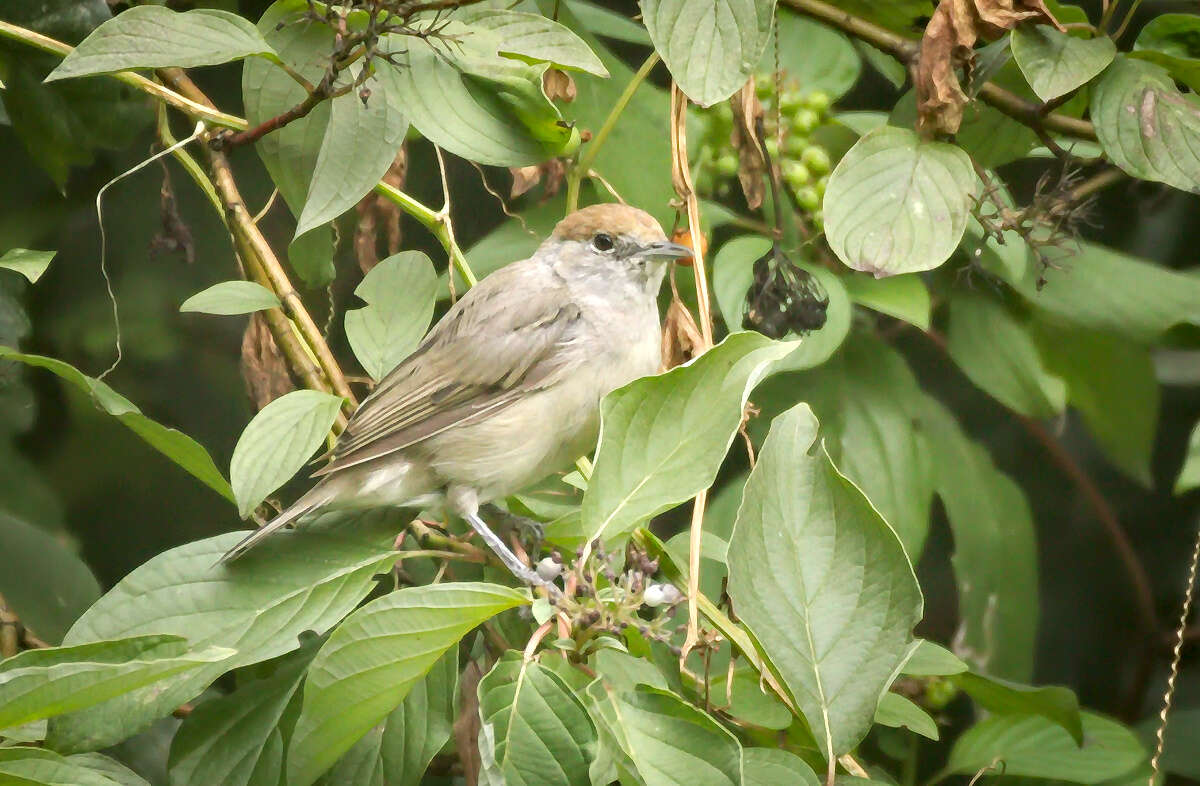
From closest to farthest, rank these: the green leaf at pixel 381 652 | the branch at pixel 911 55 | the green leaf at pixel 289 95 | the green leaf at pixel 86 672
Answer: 1. the green leaf at pixel 86 672
2. the green leaf at pixel 381 652
3. the green leaf at pixel 289 95
4. the branch at pixel 911 55

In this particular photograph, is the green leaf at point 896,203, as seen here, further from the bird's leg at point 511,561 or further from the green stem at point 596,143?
the bird's leg at point 511,561

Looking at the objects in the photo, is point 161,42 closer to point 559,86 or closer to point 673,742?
point 559,86

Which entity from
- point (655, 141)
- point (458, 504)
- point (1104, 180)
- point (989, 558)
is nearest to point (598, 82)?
point (655, 141)

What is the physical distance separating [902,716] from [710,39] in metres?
0.91

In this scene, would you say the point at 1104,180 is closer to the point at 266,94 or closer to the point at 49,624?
the point at 266,94

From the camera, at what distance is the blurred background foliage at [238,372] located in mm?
2145

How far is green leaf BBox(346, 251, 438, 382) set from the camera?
1789 mm

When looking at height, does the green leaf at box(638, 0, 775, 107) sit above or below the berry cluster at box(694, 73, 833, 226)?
above

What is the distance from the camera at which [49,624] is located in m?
1.96

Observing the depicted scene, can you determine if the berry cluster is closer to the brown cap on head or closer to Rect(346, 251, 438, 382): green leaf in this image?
the brown cap on head

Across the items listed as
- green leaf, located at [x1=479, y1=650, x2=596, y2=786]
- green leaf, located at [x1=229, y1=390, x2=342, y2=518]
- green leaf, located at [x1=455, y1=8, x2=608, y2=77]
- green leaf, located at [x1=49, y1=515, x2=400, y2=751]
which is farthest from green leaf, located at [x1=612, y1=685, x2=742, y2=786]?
green leaf, located at [x1=455, y1=8, x2=608, y2=77]

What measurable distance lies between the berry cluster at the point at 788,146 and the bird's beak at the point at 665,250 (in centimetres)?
20

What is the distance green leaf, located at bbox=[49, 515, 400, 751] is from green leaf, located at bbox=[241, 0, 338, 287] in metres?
0.51

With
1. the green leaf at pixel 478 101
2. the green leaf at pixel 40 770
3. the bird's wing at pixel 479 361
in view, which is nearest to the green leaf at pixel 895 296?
the bird's wing at pixel 479 361
